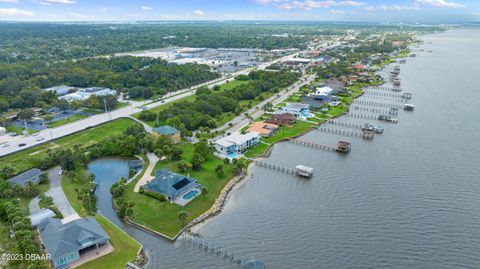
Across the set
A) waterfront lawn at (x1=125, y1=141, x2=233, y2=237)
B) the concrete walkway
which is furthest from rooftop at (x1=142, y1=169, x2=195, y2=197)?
the concrete walkway

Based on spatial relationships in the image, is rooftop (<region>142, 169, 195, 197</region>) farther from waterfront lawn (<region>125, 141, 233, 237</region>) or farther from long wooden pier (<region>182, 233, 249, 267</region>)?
long wooden pier (<region>182, 233, 249, 267</region>)

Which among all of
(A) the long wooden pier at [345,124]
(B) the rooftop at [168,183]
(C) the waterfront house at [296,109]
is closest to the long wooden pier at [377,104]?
(A) the long wooden pier at [345,124]

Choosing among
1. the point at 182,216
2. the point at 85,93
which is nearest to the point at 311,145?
the point at 182,216

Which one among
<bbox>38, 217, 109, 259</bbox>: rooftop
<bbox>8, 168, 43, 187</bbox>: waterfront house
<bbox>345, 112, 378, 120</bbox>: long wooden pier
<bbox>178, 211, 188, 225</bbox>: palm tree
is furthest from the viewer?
<bbox>345, 112, 378, 120</bbox>: long wooden pier

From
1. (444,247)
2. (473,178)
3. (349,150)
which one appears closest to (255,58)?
(349,150)

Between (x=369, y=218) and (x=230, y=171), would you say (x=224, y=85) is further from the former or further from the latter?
(x=369, y=218)

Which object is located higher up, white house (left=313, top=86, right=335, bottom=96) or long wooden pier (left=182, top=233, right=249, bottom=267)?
white house (left=313, top=86, right=335, bottom=96)

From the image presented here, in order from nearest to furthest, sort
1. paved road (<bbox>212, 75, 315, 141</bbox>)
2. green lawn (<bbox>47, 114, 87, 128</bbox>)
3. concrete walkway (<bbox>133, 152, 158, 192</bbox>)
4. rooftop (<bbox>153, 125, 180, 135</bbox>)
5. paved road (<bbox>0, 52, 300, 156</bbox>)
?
1. concrete walkway (<bbox>133, 152, 158, 192</bbox>)
2. rooftop (<bbox>153, 125, 180, 135</bbox>)
3. paved road (<bbox>0, 52, 300, 156</bbox>)
4. paved road (<bbox>212, 75, 315, 141</bbox>)
5. green lawn (<bbox>47, 114, 87, 128</bbox>)
